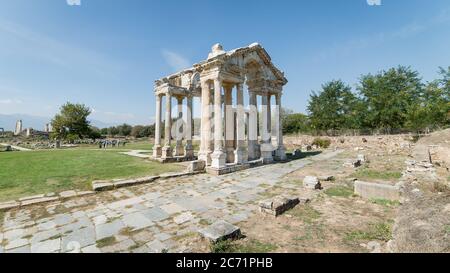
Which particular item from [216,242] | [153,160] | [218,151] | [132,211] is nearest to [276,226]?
[216,242]

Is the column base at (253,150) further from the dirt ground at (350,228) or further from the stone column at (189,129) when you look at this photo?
the dirt ground at (350,228)

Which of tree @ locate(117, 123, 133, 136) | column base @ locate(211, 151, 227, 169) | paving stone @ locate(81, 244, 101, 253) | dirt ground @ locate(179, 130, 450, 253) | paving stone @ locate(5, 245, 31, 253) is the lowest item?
paving stone @ locate(5, 245, 31, 253)

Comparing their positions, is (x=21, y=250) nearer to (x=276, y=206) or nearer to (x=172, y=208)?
(x=172, y=208)

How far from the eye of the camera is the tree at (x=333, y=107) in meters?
36.4

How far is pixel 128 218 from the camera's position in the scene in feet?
15.5

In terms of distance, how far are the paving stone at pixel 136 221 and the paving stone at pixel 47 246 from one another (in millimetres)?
1158

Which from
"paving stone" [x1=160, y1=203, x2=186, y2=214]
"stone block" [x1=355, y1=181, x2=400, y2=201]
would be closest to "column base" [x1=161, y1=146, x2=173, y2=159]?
"paving stone" [x1=160, y1=203, x2=186, y2=214]

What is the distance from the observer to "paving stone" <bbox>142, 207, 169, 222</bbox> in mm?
4727

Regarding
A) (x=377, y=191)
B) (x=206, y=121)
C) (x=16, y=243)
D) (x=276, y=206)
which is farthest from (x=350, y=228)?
(x=206, y=121)

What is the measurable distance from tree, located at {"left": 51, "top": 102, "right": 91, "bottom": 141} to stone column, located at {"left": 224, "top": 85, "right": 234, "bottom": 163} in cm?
4124

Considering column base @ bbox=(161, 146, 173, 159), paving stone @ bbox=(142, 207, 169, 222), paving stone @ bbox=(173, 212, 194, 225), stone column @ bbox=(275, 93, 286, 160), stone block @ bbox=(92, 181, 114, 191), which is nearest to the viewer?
paving stone @ bbox=(173, 212, 194, 225)

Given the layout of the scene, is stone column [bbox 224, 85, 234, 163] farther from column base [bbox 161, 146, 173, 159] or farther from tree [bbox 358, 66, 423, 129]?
tree [bbox 358, 66, 423, 129]

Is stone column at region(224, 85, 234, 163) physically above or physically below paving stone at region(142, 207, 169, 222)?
above

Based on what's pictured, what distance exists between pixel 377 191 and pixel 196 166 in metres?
7.04
